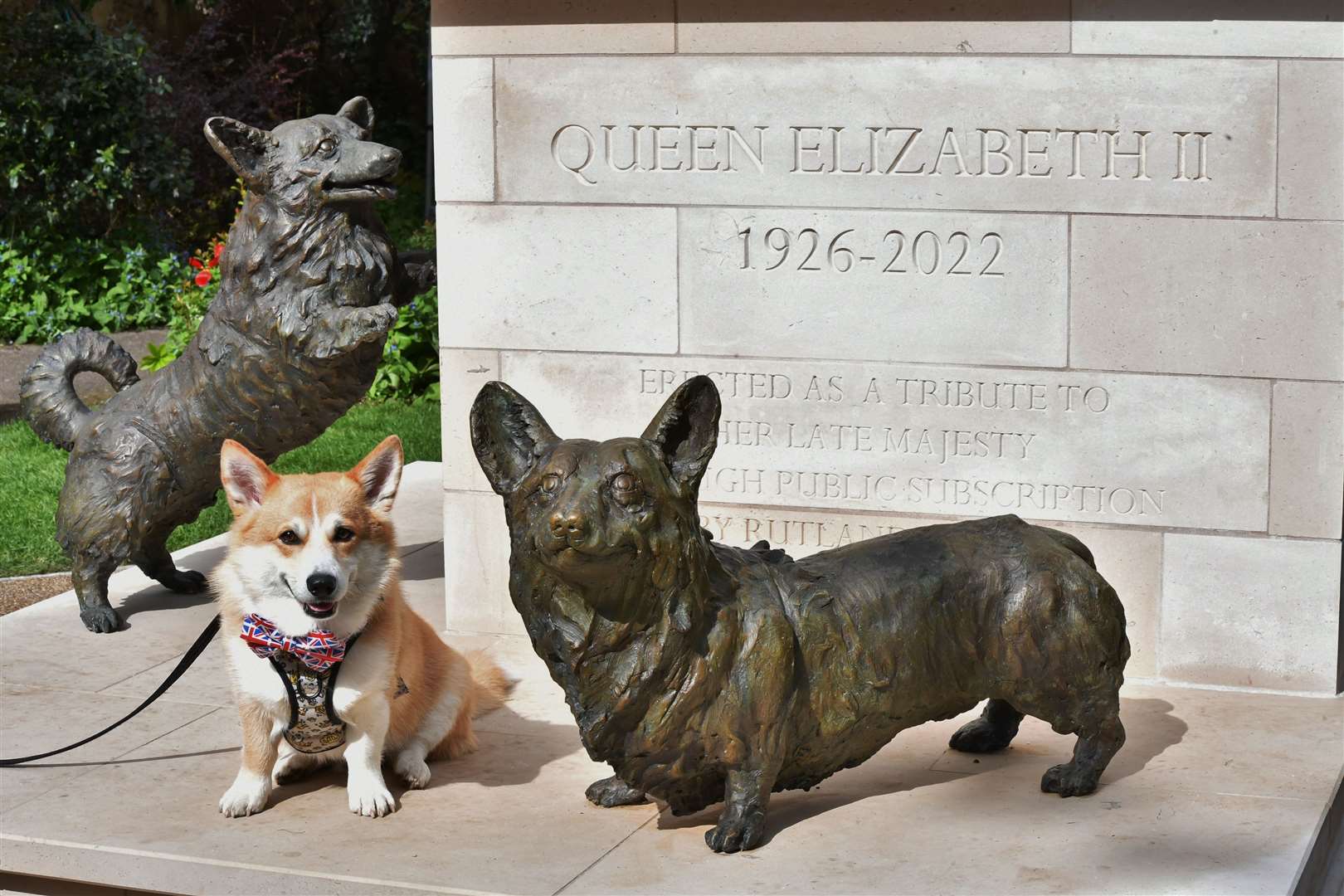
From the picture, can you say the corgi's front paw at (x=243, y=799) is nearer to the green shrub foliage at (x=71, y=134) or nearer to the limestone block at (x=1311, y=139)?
the limestone block at (x=1311, y=139)

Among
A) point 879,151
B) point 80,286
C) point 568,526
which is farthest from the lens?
point 80,286

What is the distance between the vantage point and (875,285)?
646 centimetres

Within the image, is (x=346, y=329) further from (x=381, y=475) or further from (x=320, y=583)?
(x=320, y=583)

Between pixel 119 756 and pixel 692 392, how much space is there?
259cm

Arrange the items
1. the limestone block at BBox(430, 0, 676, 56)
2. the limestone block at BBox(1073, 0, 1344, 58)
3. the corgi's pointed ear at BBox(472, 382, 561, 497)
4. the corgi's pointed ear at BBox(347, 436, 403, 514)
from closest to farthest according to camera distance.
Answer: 1. the corgi's pointed ear at BBox(472, 382, 561, 497)
2. the corgi's pointed ear at BBox(347, 436, 403, 514)
3. the limestone block at BBox(1073, 0, 1344, 58)
4. the limestone block at BBox(430, 0, 676, 56)

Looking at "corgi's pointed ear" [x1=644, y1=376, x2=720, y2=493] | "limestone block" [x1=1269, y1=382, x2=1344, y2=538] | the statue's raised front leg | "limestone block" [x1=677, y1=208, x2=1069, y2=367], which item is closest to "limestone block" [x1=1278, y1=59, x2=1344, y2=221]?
"limestone block" [x1=1269, y1=382, x2=1344, y2=538]

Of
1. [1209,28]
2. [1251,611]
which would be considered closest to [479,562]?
[1251,611]

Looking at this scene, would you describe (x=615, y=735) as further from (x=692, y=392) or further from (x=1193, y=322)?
(x=1193, y=322)

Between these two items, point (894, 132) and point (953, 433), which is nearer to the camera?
point (894, 132)

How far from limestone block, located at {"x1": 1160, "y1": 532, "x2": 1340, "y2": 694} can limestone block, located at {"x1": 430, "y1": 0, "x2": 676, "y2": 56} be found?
8.91 feet

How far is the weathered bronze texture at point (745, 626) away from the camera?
14.5 feet

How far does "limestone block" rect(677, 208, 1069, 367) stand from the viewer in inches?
248

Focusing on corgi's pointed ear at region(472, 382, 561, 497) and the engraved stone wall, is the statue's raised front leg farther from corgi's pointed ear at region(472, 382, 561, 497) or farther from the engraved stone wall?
corgi's pointed ear at region(472, 382, 561, 497)

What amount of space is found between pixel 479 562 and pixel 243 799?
211cm
